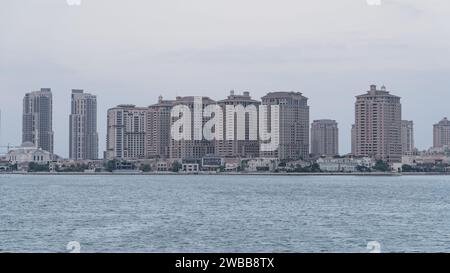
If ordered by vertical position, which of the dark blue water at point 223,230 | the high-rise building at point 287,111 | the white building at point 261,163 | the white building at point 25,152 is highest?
the high-rise building at point 287,111

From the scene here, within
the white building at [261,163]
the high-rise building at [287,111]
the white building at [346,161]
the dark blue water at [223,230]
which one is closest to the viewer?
the high-rise building at [287,111]

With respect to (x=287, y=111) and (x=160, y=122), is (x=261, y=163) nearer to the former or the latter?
(x=160, y=122)

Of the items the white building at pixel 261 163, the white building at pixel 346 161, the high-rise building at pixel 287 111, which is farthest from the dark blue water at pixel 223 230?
the high-rise building at pixel 287 111

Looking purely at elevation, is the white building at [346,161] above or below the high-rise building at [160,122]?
below

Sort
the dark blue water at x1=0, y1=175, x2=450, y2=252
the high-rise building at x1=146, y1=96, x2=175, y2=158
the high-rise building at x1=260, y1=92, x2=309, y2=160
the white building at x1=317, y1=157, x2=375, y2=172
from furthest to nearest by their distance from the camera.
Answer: the white building at x1=317, y1=157, x2=375, y2=172, the dark blue water at x1=0, y1=175, x2=450, y2=252, the high-rise building at x1=146, y1=96, x2=175, y2=158, the high-rise building at x1=260, y1=92, x2=309, y2=160

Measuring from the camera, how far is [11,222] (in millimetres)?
14742

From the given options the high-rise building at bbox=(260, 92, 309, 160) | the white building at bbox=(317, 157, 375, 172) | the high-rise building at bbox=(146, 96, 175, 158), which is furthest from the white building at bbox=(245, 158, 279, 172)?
the high-rise building at bbox=(260, 92, 309, 160)

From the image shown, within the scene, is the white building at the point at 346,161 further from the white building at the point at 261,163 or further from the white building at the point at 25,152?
the white building at the point at 25,152

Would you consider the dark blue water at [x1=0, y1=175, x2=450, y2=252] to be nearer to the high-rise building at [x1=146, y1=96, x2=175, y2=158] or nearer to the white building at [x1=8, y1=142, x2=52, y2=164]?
the high-rise building at [x1=146, y1=96, x2=175, y2=158]

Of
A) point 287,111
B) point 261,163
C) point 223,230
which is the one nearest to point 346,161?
point 261,163

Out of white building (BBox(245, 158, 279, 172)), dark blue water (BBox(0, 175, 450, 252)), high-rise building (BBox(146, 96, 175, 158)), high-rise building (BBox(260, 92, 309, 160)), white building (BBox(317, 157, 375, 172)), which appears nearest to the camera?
high-rise building (BBox(260, 92, 309, 160))
